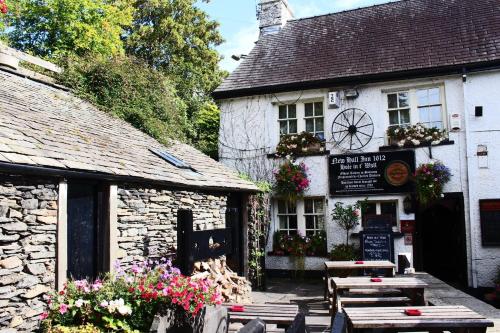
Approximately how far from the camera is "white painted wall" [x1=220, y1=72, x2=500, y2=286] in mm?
11234

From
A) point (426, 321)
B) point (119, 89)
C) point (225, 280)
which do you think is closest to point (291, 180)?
point (225, 280)

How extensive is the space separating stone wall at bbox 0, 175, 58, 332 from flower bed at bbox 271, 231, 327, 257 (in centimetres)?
800

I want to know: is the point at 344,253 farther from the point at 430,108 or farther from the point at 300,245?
the point at 430,108

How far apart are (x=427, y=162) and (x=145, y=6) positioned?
61.3 ft

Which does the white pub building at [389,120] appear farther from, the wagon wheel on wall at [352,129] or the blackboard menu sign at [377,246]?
the blackboard menu sign at [377,246]

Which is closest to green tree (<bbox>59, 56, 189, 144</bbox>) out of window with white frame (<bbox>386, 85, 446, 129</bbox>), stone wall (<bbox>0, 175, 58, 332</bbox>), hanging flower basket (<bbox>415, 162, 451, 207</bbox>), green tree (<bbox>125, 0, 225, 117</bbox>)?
stone wall (<bbox>0, 175, 58, 332</bbox>)

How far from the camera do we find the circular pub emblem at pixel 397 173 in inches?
466

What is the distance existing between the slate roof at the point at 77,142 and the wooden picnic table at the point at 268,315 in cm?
274

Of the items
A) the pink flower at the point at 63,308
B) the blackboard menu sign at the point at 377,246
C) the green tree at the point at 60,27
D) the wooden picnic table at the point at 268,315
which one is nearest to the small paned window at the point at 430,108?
the blackboard menu sign at the point at 377,246

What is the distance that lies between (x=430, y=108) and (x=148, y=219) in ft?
27.0

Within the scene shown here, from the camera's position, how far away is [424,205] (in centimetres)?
A: 1166

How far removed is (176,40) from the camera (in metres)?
24.3

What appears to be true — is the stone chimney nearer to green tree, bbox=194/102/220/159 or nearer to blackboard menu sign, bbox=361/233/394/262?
green tree, bbox=194/102/220/159

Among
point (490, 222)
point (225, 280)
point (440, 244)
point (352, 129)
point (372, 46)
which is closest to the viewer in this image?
point (225, 280)
